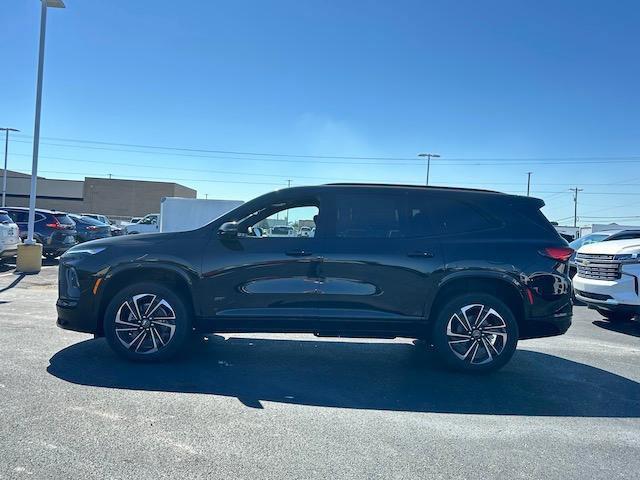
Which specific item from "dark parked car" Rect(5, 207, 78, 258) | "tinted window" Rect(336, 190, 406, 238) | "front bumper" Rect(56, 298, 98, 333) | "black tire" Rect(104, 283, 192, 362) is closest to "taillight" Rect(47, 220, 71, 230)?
"dark parked car" Rect(5, 207, 78, 258)

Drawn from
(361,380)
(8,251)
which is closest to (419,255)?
(361,380)

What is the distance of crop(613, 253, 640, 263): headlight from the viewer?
26.8 ft

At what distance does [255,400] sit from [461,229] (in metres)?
2.85

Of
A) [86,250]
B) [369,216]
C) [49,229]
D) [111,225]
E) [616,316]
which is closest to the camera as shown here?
[86,250]

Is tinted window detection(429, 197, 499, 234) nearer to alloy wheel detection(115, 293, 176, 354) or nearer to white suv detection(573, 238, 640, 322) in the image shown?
alloy wheel detection(115, 293, 176, 354)

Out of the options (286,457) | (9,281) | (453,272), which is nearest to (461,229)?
(453,272)

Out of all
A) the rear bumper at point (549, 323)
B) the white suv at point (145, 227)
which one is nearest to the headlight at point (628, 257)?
the rear bumper at point (549, 323)

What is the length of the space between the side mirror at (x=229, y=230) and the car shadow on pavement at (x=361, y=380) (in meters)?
1.42

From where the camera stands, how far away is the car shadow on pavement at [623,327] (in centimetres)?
870

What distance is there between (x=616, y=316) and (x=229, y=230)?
7.76 m

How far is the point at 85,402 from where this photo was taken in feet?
14.3

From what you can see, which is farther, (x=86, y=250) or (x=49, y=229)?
(x=49, y=229)

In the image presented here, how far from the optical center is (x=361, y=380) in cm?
529

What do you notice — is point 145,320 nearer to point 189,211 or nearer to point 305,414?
point 305,414
